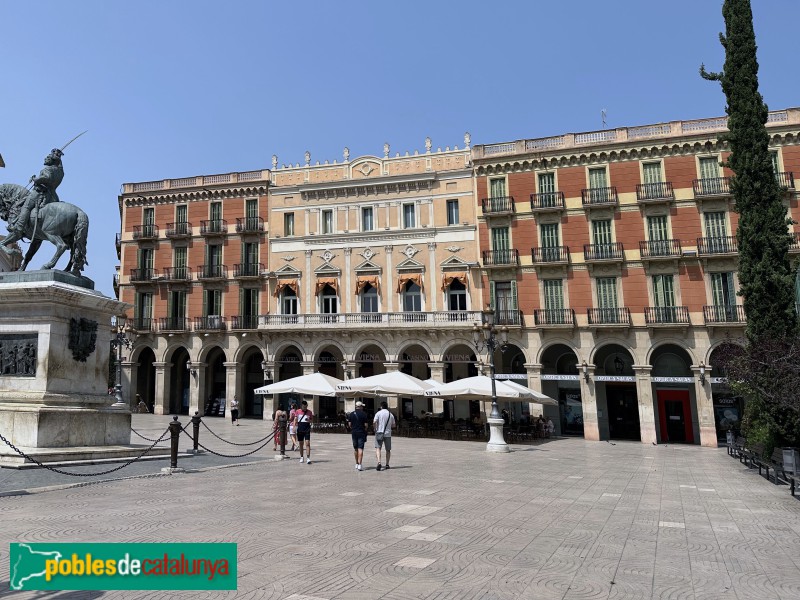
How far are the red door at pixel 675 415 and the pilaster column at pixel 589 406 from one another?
355 centimetres

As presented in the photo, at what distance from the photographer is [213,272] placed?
3769cm

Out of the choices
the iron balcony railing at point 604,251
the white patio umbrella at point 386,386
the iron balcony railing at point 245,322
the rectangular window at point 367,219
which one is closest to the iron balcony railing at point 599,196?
the iron balcony railing at point 604,251

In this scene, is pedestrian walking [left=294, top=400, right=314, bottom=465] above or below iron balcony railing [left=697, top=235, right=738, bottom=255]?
below

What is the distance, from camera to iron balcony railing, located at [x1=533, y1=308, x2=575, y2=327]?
103 ft

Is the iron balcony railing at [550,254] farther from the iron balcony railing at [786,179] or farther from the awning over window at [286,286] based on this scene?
the awning over window at [286,286]

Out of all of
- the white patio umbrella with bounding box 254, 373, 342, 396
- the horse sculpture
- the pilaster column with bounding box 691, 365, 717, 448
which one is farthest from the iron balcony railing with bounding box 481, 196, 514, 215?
the horse sculpture

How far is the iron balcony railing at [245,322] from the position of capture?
36.7 meters

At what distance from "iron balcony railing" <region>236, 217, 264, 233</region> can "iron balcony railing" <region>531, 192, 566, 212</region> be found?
1736 centimetres

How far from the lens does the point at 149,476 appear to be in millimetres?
11367

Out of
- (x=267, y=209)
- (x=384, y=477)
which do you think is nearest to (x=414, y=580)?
(x=384, y=477)

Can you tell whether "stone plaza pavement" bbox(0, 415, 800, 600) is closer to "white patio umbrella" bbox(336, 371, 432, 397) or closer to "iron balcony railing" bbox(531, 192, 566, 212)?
"white patio umbrella" bbox(336, 371, 432, 397)

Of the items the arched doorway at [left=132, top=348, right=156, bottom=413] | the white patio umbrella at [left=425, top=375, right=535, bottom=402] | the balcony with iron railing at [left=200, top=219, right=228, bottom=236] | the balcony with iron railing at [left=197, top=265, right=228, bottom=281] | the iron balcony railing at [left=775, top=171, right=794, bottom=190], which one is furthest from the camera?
the arched doorway at [left=132, top=348, right=156, bottom=413]

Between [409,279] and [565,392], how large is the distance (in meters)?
11.2

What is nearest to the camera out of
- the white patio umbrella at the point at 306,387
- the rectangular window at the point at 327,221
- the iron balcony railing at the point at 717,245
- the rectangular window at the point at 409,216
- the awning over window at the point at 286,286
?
the white patio umbrella at the point at 306,387
